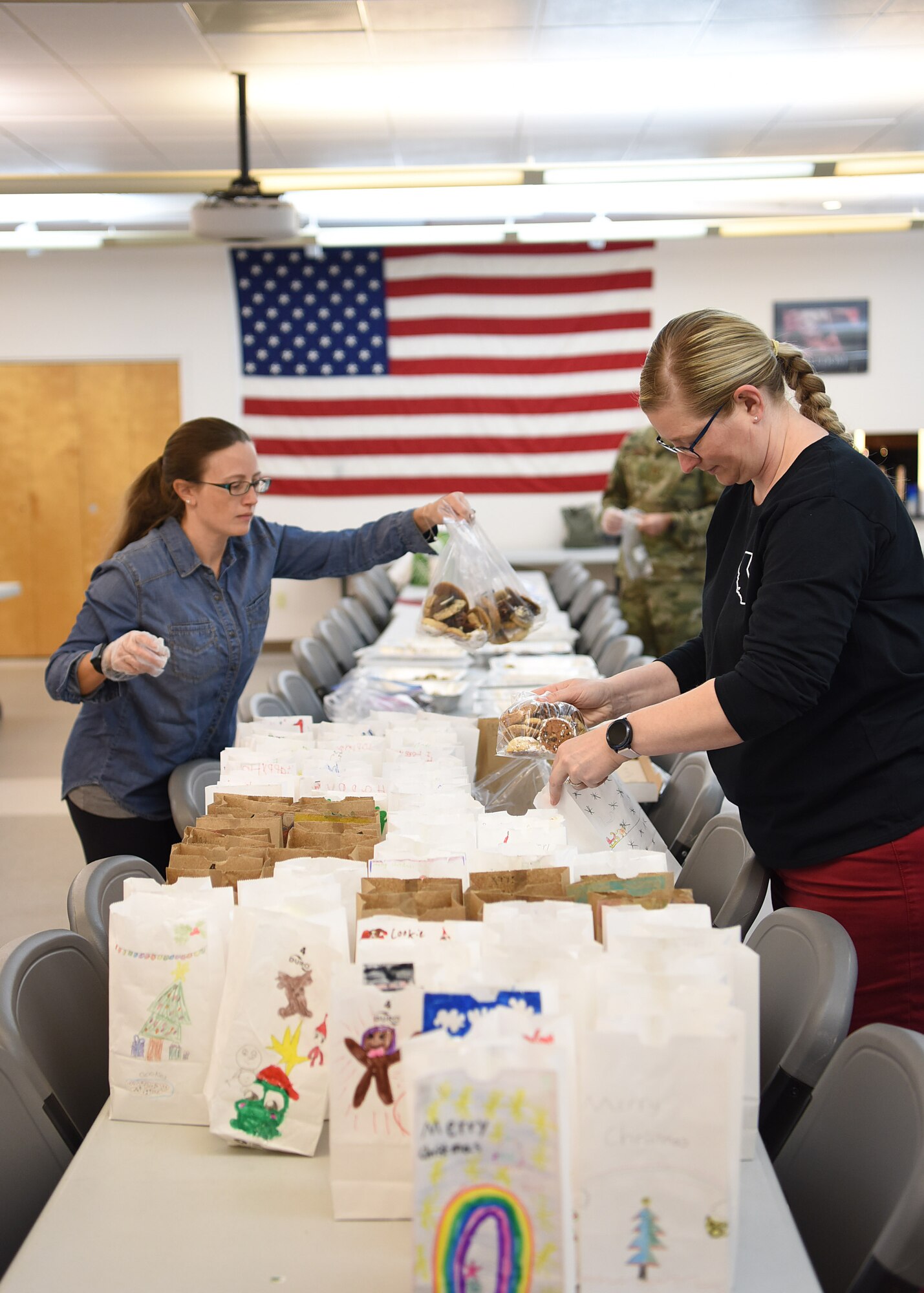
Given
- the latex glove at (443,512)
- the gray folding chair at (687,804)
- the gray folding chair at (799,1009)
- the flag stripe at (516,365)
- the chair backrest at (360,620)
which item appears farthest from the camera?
the flag stripe at (516,365)

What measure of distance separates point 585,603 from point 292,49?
3.14m

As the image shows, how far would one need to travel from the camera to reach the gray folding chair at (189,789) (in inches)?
100

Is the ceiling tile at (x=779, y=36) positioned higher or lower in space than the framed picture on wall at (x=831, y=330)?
higher

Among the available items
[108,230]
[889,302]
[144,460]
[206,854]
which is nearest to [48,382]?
[144,460]

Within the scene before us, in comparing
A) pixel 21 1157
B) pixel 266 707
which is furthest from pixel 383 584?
pixel 21 1157

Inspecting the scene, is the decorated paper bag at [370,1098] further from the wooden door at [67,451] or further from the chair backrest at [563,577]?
the wooden door at [67,451]

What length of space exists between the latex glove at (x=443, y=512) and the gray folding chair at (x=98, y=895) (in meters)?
1.22

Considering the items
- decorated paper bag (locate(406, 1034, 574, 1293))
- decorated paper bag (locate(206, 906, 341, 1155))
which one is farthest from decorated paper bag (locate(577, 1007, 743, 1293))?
decorated paper bag (locate(206, 906, 341, 1155))

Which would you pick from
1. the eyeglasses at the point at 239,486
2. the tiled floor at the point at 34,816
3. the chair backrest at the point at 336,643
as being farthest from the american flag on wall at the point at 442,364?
the eyeglasses at the point at 239,486

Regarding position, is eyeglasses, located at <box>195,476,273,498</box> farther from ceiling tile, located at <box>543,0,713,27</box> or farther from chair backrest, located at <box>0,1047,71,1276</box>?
ceiling tile, located at <box>543,0,713,27</box>

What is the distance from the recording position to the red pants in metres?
1.85

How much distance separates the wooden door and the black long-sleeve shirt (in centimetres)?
811

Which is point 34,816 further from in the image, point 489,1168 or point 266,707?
point 489,1168

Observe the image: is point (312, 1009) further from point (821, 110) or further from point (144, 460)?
point (144, 460)
